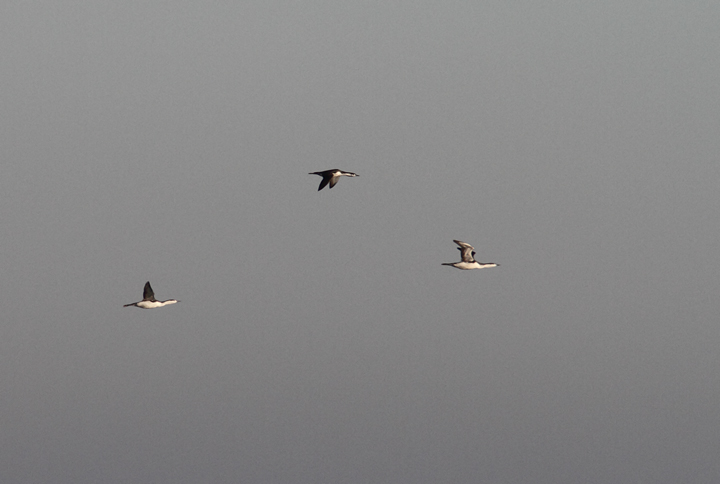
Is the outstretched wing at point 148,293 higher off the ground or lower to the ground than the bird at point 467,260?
lower

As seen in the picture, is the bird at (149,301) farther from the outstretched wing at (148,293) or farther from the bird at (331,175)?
the bird at (331,175)

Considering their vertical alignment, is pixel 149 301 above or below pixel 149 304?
above

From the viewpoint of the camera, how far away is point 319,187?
105 meters

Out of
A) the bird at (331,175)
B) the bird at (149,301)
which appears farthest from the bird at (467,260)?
the bird at (149,301)

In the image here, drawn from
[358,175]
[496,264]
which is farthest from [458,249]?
[358,175]

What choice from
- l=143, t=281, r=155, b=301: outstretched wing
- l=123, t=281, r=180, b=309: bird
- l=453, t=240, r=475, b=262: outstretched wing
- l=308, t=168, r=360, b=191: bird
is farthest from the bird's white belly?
l=453, t=240, r=475, b=262: outstretched wing

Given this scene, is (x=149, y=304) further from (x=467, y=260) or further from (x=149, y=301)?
(x=467, y=260)

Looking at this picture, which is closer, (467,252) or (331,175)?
(467,252)

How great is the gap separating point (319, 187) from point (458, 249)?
1341 cm

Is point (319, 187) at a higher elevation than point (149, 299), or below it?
higher

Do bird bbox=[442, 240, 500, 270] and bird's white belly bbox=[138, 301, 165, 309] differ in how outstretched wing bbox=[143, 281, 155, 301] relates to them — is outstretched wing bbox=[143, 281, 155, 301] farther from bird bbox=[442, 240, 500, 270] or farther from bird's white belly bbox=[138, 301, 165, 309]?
bird bbox=[442, 240, 500, 270]

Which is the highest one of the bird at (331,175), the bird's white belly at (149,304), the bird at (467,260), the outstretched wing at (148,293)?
the bird at (331,175)

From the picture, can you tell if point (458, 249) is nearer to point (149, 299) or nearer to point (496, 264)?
point (496, 264)

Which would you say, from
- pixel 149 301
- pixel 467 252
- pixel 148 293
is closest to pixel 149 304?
pixel 149 301
